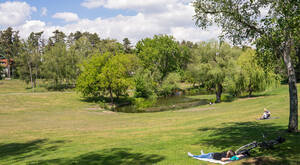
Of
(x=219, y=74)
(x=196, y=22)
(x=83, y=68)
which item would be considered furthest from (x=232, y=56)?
(x=83, y=68)

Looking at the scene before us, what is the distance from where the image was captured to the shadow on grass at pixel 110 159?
12980 mm

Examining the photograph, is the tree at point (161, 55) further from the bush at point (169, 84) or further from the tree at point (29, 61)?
the tree at point (29, 61)

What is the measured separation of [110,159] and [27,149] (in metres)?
8.73

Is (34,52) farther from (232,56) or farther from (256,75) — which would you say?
(256,75)

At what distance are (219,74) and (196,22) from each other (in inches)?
1363

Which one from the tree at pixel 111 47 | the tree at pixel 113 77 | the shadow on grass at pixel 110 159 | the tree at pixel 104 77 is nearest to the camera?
the shadow on grass at pixel 110 159

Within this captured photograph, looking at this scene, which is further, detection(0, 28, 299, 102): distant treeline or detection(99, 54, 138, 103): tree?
detection(99, 54, 138, 103): tree

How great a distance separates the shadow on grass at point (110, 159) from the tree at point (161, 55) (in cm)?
6729

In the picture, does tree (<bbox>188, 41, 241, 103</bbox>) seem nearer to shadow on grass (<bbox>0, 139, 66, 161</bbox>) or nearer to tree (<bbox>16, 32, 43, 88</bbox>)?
shadow on grass (<bbox>0, 139, 66, 161</bbox>)

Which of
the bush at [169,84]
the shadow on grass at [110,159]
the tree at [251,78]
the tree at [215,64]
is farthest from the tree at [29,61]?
the shadow on grass at [110,159]

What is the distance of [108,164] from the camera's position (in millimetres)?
12859

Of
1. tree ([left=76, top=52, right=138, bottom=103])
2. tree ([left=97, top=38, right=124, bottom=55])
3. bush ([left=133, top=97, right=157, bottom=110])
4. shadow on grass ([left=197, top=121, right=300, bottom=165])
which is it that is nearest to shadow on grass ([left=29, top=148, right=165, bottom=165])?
shadow on grass ([left=197, top=121, right=300, bottom=165])

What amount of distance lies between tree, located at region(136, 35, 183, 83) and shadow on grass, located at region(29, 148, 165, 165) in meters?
67.3

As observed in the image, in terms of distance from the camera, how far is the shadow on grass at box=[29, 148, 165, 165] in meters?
13.0
